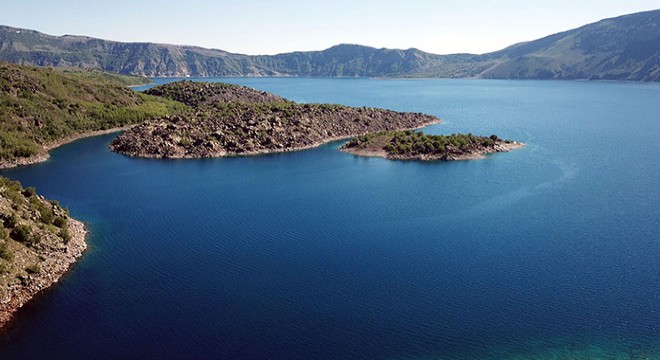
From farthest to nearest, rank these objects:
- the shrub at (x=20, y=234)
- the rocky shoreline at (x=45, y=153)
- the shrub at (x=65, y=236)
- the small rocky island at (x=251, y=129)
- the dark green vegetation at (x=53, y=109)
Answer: the small rocky island at (x=251, y=129), the dark green vegetation at (x=53, y=109), the rocky shoreline at (x=45, y=153), the shrub at (x=65, y=236), the shrub at (x=20, y=234)

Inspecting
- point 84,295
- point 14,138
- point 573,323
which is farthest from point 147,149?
point 573,323

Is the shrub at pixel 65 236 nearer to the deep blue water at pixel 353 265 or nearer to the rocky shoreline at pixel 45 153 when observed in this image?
the deep blue water at pixel 353 265

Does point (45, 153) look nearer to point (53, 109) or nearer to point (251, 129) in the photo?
point (53, 109)

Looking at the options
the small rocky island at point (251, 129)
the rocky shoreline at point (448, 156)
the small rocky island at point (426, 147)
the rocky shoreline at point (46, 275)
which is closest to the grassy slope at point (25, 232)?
the rocky shoreline at point (46, 275)

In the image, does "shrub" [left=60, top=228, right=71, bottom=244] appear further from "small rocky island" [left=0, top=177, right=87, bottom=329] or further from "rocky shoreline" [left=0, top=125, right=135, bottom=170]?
"rocky shoreline" [left=0, top=125, right=135, bottom=170]

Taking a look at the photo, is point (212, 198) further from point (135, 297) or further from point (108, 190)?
point (135, 297)

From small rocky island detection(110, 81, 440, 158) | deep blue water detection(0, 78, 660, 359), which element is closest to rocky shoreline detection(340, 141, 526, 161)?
deep blue water detection(0, 78, 660, 359)
